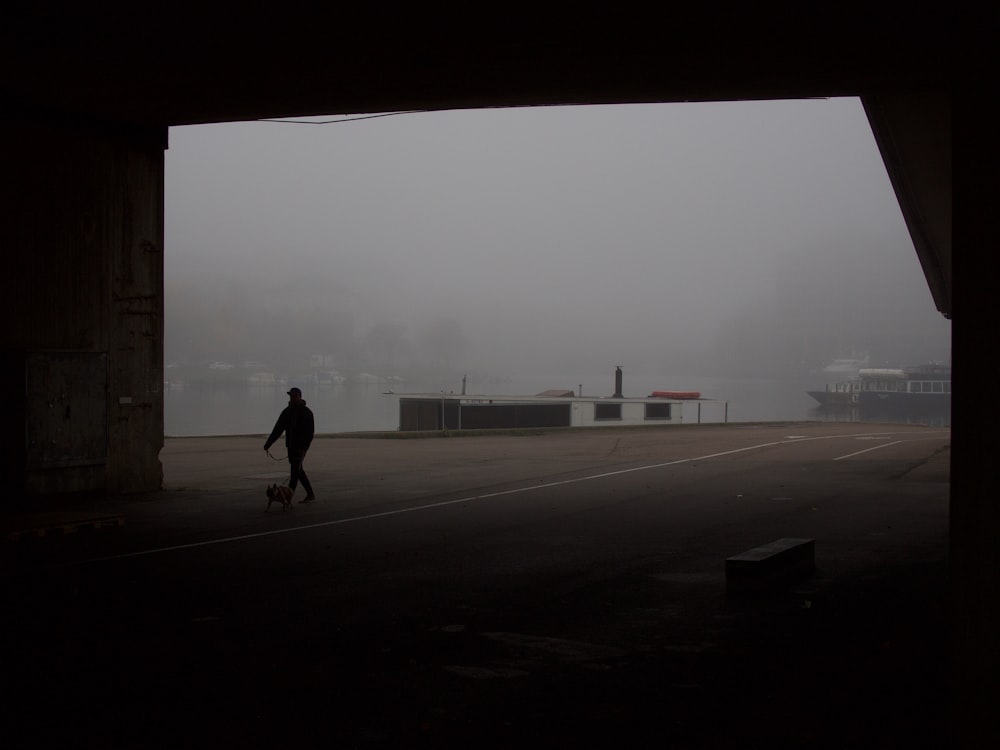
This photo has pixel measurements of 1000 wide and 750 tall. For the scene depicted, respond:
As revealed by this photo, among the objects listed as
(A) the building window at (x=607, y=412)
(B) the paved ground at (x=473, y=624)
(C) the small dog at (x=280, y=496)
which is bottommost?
(B) the paved ground at (x=473, y=624)

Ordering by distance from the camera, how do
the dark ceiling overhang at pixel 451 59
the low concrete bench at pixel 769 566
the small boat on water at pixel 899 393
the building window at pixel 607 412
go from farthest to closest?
the small boat on water at pixel 899 393
the building window at pixel 607 412
the dark ceiling overhang at pixel 451 59
the low concrete bench at pixel 769 566

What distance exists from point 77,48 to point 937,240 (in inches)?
836

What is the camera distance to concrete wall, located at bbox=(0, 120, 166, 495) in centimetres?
1606

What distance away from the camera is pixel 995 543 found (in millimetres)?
5617

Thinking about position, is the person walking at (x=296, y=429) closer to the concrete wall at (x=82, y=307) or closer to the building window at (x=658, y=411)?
the concrete wall at (x=82, y=307)

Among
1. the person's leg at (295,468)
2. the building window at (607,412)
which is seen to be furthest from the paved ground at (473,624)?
the building window at (607,412)

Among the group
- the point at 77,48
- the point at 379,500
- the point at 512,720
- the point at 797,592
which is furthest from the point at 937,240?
the point at 512,720

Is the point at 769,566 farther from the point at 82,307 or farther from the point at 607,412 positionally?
the point at 607,412

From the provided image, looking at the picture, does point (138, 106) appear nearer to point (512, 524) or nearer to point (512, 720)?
point (512, 524)

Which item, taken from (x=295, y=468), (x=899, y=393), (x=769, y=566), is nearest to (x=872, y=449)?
(x=295, y=468)

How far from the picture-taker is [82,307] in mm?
17156

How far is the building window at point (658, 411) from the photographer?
185ft

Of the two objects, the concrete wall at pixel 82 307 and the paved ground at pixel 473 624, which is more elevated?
the concrete wall at pixel 82 307

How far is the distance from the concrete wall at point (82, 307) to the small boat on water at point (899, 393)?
13477 cm
